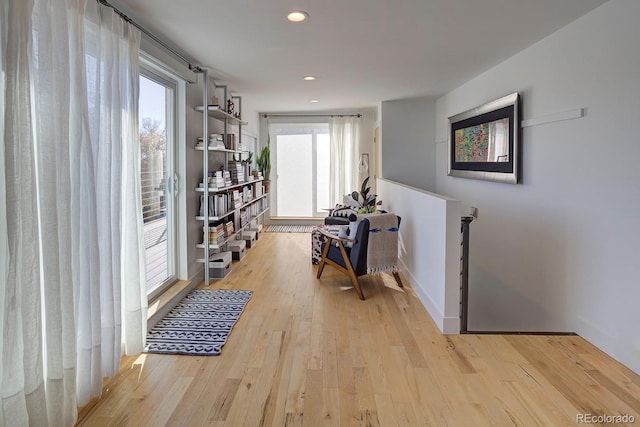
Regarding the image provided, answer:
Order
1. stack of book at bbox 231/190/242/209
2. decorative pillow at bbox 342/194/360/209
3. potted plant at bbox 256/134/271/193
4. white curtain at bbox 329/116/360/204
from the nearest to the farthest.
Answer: stack of book at bbox 231/190/242/209
decorative pillow at bbox 342/194/360/209
potted plant at bbox 256/134/271/193
white curtain at bbox 329/116/360/204

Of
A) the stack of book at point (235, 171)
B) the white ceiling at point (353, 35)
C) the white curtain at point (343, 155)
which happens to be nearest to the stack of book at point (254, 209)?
the stack of book at point (235, 171)

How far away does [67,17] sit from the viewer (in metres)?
1.86

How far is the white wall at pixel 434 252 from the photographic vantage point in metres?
3.02

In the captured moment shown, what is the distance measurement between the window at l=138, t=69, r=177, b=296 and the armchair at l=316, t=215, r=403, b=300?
1.61 meters

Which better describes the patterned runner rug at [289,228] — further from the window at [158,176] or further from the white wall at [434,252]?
the window at [158,176]

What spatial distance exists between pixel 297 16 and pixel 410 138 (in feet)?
13.3

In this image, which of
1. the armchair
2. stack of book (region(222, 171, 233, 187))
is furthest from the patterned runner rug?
the armchair

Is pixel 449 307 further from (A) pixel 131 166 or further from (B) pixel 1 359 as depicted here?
(B) pixel 1 359

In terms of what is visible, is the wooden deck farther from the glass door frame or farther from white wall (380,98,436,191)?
the glass door frame

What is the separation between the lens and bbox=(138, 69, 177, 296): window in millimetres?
3381

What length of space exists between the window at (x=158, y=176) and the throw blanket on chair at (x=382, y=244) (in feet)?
6.37

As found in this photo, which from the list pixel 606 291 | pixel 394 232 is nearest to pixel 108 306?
pixel 394 232

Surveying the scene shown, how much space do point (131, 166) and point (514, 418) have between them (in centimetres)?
254

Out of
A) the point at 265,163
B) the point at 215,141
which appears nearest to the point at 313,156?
the point at 265,163
